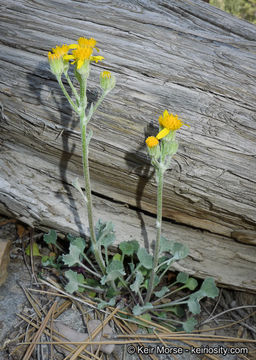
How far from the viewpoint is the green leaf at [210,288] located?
2391 millimetres

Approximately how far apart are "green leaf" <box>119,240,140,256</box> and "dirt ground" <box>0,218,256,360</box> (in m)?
0.48

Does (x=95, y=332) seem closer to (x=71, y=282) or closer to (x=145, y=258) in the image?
(x=71, y=282)

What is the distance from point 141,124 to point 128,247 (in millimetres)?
926

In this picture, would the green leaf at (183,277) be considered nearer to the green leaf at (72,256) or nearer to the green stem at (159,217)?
the green stem at (159,217)

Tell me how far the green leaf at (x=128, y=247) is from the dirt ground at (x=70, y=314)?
480mm

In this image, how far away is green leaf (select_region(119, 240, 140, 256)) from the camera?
8.17ft

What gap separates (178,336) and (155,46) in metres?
2.10

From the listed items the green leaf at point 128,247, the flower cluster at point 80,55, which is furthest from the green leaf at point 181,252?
the flower cluster at point 80,55

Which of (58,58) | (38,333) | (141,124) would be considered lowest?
(38,333)

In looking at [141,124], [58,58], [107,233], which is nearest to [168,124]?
[141,124]

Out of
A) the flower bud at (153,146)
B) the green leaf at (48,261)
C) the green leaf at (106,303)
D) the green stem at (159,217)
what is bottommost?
the green leaf at (48,261)

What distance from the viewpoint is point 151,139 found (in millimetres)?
1879

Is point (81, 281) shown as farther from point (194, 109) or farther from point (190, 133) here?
point (194, 109)

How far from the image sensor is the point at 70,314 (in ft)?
7.50
